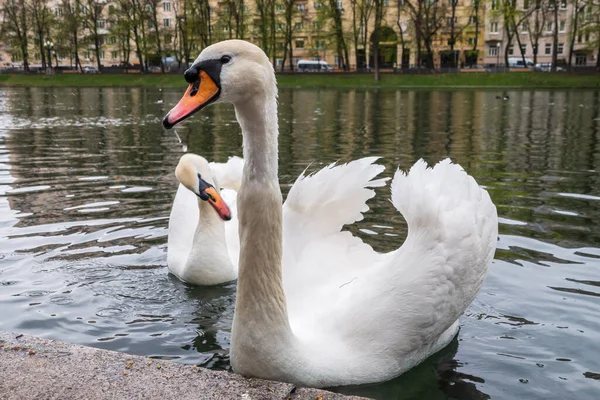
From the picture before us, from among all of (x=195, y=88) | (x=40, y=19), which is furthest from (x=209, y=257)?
(x=40, y=19)

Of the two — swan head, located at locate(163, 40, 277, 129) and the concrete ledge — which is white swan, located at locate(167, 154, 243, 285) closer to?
swan head, located at locate(163, 40, 277, 129)

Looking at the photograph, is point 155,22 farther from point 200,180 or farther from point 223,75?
point 223,75

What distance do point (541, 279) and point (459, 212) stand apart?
2.46 metres

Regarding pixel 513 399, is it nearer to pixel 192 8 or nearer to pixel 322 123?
pixel 322 123

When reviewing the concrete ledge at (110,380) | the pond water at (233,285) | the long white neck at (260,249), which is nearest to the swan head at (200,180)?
the pond water at (233,285)

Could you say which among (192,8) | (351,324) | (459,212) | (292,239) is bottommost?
(351,324)

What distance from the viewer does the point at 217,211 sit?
19.6 feet

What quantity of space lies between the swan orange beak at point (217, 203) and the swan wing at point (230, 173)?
1.19 metres

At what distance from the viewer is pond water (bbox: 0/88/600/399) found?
4.58m

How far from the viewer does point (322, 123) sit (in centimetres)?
2194

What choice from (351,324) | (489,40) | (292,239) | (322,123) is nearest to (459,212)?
(351,324)

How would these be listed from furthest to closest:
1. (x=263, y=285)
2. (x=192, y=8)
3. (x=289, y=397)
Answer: (x=192, y=8) → (x=263, y=285) → (x=289, y=397)

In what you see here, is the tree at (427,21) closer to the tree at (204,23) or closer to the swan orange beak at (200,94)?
the tree at (204,23)

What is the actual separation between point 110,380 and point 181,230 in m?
3.88
